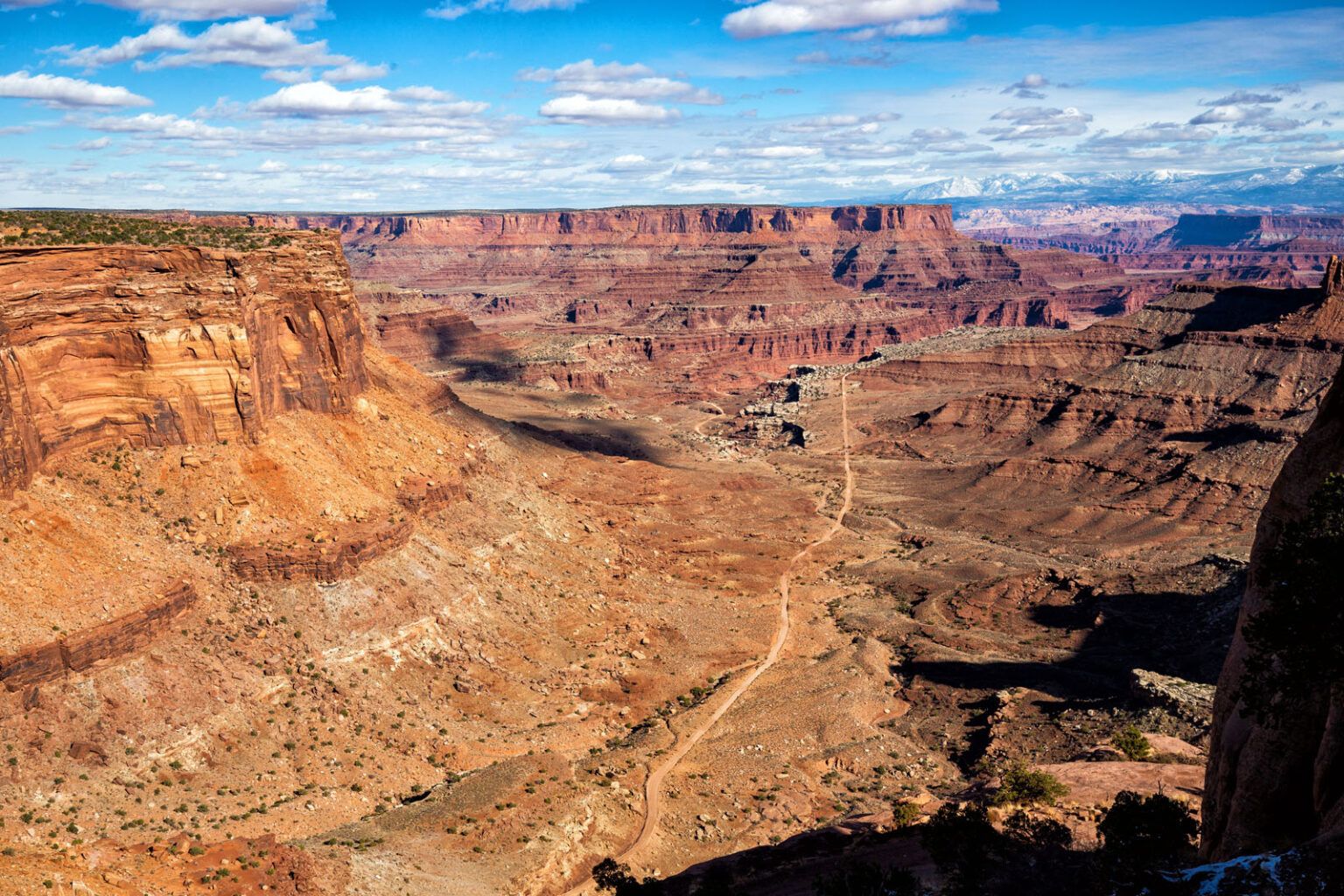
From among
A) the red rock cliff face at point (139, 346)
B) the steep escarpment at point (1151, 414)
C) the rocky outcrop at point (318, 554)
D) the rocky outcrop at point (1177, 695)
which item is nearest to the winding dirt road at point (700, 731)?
the rocky outcrop at point (318, 554)

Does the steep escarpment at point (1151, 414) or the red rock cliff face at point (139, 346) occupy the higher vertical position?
the red rock cliff face at point (139, 346)

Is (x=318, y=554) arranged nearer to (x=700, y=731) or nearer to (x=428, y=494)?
(x=428, y=494)

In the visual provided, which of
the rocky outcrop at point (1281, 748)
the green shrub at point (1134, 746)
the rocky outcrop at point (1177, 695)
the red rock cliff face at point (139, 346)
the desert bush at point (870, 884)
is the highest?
the red rock cliff face at point (139, 346)

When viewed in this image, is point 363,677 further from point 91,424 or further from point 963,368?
point 963,368

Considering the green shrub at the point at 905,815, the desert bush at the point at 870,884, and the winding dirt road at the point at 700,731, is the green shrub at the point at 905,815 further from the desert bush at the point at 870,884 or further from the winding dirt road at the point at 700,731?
the winding dirt road at the point at 700,731

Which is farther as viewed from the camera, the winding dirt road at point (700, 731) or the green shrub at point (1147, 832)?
the winding dirt road at point (700, 731)

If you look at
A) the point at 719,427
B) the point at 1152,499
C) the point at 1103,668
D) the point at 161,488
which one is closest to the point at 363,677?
the point at 161,488

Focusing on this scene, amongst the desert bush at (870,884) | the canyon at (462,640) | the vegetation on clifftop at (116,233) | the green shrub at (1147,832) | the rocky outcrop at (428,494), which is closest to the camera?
the green shrub at (1147,832)

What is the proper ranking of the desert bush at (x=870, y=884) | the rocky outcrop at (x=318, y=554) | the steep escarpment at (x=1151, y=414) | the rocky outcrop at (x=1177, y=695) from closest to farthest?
the desert bush at (x=870, y=884) < the rocky outcrop at (x=318, y=554) < the rocky outcrop at (x=1177, y=695) < the steep escarpment at (x=1151, y=414)
